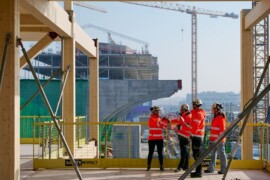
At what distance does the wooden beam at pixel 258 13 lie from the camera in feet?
38.2

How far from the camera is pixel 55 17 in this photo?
41.2ft

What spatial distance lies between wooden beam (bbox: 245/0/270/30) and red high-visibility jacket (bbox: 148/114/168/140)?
3825 millimetres

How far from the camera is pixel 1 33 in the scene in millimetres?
8438

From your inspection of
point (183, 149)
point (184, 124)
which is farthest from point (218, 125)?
point (183, 149)

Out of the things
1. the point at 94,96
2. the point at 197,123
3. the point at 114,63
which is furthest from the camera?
the point at 114,63

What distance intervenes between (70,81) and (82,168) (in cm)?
385

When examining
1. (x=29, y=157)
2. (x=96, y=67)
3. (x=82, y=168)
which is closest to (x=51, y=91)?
(x=96, y=67)

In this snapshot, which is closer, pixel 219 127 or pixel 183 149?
pixel 219 127

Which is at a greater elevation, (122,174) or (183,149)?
(183,149)

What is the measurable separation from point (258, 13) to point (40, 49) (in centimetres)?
850

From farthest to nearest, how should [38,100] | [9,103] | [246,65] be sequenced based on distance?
[38,100], [246,65], [9,103]

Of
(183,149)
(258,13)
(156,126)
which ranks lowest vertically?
(183,149)

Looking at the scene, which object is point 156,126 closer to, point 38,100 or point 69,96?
point 69,96

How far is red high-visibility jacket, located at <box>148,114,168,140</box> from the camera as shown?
12.0 metres
